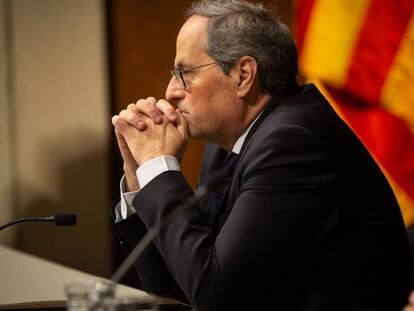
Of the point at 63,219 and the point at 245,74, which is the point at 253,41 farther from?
the point at 63,219

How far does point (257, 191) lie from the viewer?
196cm

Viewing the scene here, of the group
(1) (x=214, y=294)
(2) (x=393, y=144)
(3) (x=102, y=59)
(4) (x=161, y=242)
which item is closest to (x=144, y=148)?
(4) (x=161, y=242)

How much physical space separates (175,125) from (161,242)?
0.37m

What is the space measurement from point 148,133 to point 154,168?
0.46 ft

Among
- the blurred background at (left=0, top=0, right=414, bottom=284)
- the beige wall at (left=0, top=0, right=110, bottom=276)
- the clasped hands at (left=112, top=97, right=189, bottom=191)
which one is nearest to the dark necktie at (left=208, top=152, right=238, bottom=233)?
the clasped hands at (left=112, top=97, right=189, bottom=191)

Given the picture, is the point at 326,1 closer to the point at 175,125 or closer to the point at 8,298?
the point at 175,125

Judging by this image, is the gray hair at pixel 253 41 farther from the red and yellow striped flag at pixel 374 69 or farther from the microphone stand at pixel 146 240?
the red and yellow striped flag at pixel 374 69

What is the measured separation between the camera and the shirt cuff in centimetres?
209

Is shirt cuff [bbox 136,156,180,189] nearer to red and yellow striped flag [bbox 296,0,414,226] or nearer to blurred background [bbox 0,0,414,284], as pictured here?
red and yellow striped flag [bbox 296,0,414,226]

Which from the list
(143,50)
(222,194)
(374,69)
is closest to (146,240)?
(222,194)

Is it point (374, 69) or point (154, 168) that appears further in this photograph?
point (374, 69)

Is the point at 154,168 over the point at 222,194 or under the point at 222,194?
over

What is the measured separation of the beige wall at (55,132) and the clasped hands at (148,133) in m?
2.44

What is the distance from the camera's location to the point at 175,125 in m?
2.26
